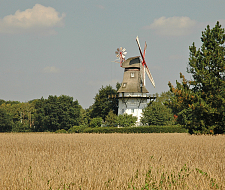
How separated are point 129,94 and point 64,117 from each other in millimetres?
21944

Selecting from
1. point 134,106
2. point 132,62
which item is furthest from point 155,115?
point 132,62

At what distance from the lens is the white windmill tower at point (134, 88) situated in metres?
56.0

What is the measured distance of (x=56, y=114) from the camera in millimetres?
71938

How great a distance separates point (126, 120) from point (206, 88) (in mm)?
27996

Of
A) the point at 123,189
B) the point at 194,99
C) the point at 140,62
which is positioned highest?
the point at 140,62

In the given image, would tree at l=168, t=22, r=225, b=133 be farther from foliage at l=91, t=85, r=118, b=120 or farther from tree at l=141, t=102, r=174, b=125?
foliage at l=91, t=85, r=118, b=120

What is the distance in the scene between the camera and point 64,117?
234 feet

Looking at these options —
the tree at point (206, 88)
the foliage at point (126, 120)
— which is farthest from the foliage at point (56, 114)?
the tree at point (206, 88)

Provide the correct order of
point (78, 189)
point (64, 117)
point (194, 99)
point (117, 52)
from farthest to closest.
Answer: point (64, 117) < point (117, 52) < point (194, 99) < point (78, 189)

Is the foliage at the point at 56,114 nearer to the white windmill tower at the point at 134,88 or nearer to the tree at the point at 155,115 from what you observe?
the white windmill tower at the point at 134,88

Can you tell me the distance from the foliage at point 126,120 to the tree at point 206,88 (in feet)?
86.0

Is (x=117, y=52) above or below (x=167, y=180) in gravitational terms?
above

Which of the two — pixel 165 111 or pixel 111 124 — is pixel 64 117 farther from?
pixel 165 111

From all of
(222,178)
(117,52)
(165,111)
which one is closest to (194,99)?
(222,178)
